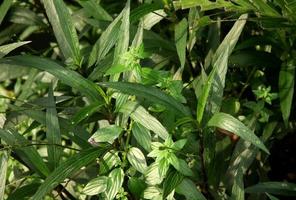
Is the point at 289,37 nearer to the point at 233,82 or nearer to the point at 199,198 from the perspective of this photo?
the point at 233,82

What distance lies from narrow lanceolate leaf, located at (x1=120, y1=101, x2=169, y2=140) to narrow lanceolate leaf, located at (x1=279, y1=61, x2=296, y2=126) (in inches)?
18.0

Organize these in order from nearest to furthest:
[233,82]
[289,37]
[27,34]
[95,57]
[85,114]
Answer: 1. [85,114]
2. [95,57]
3. [289,37]
4. [233,82]
5. [27,34]

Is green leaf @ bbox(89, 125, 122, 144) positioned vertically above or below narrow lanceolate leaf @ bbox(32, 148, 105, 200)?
above

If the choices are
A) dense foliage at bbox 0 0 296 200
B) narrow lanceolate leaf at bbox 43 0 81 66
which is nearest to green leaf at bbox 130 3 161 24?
dense foliage at bbox 0 0 296 200

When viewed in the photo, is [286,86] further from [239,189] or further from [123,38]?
[123,38]

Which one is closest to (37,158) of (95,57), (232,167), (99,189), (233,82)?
(99,189)

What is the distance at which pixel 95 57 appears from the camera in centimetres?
129

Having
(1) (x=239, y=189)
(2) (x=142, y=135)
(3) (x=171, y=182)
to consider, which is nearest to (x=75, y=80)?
(2) (x=142, y=135)

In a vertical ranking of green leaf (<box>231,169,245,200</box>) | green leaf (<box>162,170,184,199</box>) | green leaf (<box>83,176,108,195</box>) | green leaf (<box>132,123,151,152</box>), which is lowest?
green leaf (<box>231,169,245,200</box>)

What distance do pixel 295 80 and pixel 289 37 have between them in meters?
0.14

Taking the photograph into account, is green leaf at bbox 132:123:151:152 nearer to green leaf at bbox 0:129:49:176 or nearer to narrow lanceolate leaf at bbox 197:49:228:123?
narrow lanceolate leaf at bbox 197:49:228:123

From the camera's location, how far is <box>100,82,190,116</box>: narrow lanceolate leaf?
1.01 meters

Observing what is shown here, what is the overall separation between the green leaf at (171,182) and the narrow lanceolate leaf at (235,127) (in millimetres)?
117

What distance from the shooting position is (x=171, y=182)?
1.05m
